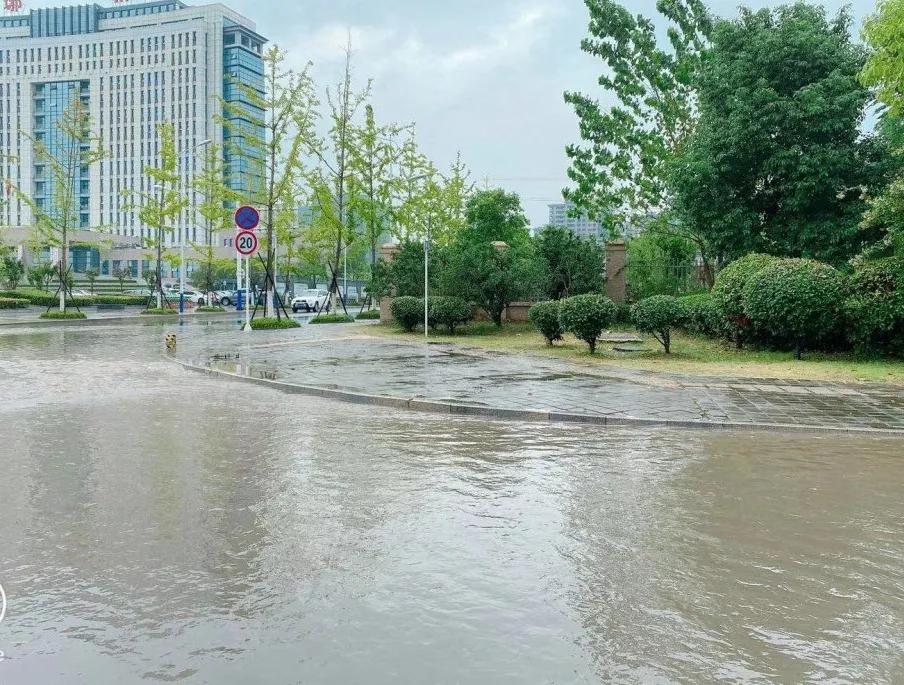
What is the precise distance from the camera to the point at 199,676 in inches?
134

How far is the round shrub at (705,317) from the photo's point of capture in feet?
63.0

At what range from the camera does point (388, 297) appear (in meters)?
31.9

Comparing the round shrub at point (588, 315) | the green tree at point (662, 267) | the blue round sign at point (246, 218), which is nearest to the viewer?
the round shrub at point (588, 315)

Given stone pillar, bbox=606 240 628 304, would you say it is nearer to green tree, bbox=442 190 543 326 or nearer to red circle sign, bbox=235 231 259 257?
green tree, bbox=442 190 543 326

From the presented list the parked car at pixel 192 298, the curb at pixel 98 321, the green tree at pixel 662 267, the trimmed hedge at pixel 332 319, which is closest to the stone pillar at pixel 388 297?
the trimmed hedge at pixel 332 319

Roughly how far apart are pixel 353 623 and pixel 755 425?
23.9 ft

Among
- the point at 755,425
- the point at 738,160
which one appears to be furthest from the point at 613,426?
the point at 738,160

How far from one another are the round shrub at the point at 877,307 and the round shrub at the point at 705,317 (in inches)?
122

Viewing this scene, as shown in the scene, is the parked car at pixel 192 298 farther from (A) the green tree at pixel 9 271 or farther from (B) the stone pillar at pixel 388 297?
(B) the stone pillar at pixel 388 297

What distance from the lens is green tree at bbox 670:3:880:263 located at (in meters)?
20.3

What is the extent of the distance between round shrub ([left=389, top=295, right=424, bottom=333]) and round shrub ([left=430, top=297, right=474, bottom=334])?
64 centimetres

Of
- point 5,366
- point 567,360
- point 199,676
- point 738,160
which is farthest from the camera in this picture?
point 738,160

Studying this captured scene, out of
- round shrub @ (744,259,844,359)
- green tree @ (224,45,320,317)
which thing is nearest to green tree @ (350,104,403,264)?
green tree @ (224,45,320,317)

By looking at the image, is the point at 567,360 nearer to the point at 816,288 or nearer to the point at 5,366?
the point at 816,288
